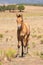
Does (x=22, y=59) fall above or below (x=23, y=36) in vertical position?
below

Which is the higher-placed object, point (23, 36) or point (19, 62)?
point (23, 36)

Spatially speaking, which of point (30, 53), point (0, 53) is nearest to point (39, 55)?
point (30, 53)

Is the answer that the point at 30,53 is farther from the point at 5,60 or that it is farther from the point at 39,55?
the point at 5,60

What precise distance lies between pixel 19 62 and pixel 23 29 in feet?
5.11

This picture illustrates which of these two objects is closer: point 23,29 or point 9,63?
point 9,63

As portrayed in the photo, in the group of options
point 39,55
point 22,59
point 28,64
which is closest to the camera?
point 28,64

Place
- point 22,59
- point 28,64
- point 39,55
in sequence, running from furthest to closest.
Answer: point 39,55 < point 22,59 < point 28,64

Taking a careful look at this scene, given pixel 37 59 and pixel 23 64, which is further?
pixel 37 59

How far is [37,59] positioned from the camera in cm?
1331

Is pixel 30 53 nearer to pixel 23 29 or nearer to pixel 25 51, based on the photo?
pixel 25 51

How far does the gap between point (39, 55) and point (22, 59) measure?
1328 millimetres

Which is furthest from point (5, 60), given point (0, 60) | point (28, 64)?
point (28, 64)

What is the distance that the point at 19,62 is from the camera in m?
12.6

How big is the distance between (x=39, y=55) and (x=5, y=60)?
88.9 inches
